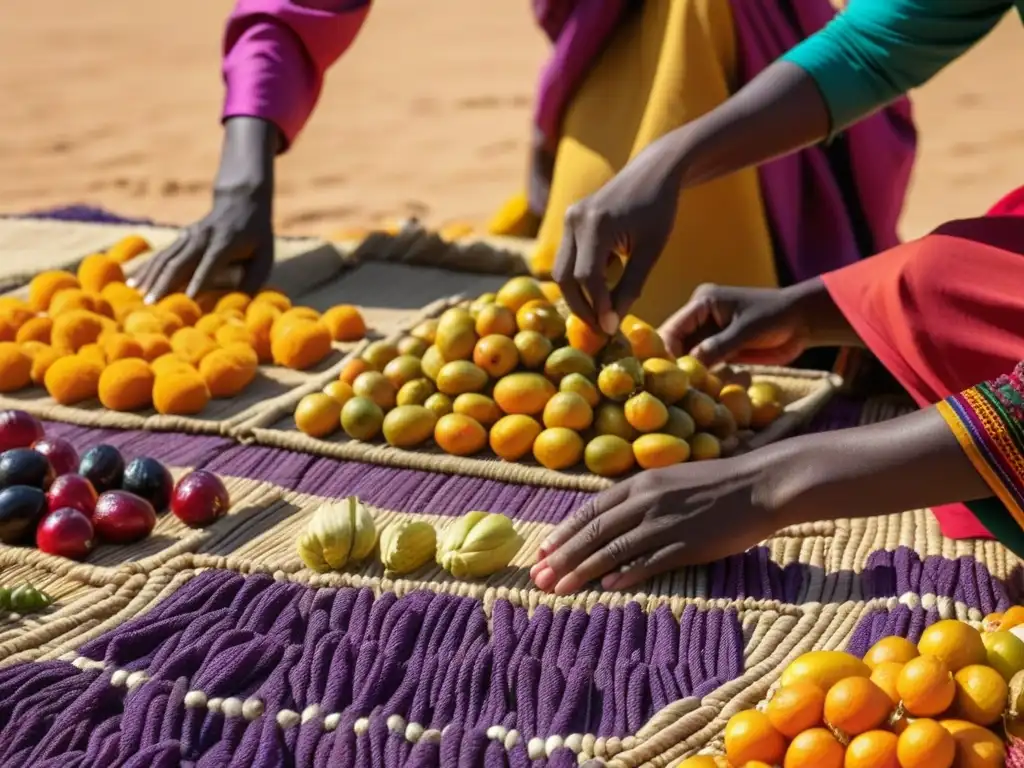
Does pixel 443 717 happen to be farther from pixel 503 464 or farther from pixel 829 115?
pixel 829 115

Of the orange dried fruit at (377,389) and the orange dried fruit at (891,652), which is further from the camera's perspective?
the orange dried fruit at (377,389)

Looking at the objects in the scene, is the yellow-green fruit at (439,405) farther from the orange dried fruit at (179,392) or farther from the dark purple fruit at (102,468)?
the dark purple fruit at (102,468)

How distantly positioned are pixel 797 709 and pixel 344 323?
1732 mm

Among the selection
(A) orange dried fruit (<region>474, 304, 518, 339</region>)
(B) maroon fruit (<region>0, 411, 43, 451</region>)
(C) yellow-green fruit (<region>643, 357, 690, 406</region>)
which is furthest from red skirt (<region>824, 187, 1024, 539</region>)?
(B) maroon fruit (<region>0, 411, 43, 451</region>)

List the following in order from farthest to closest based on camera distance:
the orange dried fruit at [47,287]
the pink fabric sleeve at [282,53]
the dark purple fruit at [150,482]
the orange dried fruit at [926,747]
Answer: the pink fabric sleeve at [282,53]
the orange dried fruit at [47,287]
the dark purple fruit at [150,482]
the orange dried fruit at [926,747]

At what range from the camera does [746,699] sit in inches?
62.8

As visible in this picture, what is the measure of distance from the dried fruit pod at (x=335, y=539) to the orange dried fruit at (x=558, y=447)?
1.45ft

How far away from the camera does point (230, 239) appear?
9.87 ft

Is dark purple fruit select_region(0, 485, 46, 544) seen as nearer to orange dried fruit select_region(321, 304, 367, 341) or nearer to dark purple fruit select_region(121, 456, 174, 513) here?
dark purple fruit select_region(121, 456, 174, 513)

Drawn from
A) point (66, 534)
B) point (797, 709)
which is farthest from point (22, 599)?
point (797, 709)

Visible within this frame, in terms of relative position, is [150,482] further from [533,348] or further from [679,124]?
[679,124]

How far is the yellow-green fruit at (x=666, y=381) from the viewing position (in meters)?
2.30

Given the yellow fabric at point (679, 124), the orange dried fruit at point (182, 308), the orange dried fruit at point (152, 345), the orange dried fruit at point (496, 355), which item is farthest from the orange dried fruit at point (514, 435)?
the orange dried fruit at point (182, 308)

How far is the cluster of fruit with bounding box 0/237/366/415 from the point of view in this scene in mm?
2578
